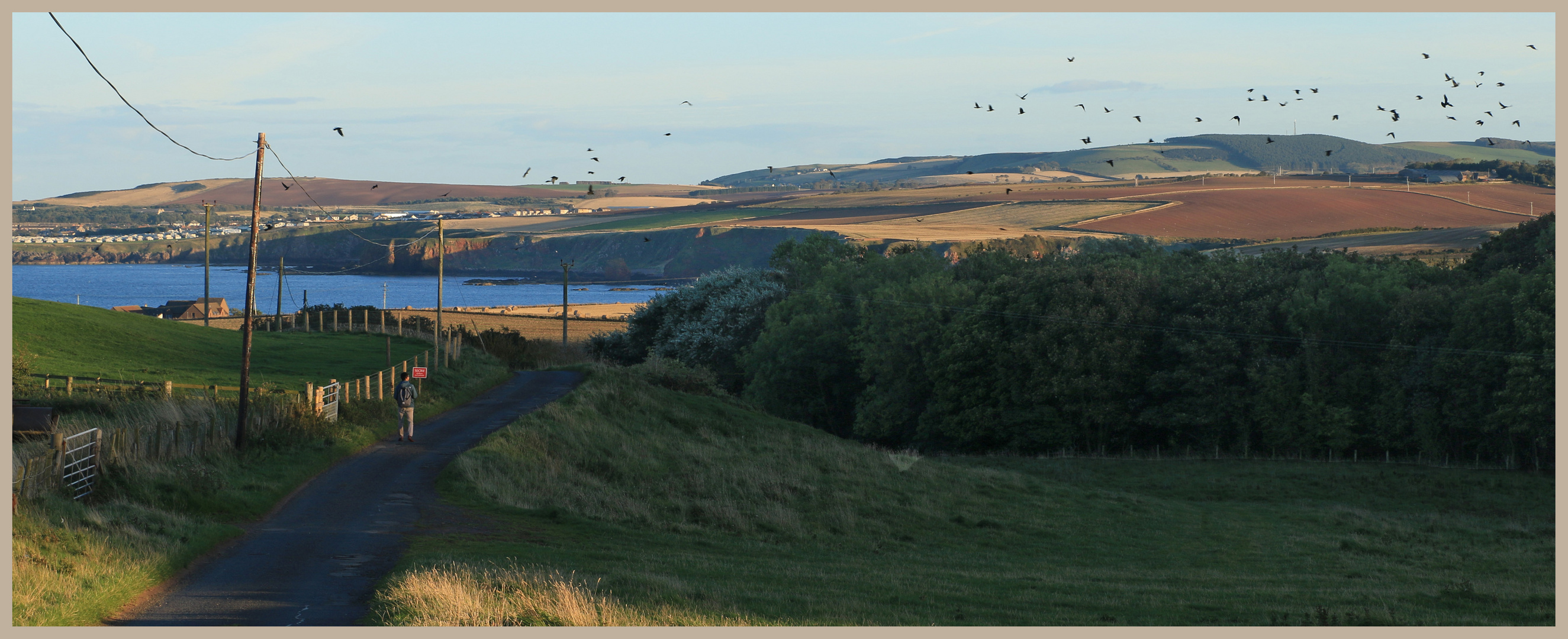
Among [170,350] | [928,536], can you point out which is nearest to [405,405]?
[928,536]

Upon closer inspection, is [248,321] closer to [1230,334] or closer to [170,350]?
[170,350]

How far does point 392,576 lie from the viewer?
15555 mm

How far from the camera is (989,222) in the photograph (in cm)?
17850

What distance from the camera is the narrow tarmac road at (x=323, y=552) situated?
1416 centimetres

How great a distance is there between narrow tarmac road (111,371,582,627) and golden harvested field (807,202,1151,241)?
131m

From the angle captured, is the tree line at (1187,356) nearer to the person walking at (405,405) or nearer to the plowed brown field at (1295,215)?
the person walking at (405,405)

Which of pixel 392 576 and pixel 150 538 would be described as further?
pixel 150 538

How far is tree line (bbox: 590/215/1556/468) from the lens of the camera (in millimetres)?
52375

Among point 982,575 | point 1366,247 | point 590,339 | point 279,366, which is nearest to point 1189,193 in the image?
point 1366,247

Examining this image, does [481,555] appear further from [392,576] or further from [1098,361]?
[1098,361]

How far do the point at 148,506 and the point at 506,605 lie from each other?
10133 millimetres

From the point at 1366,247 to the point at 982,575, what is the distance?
109975mm

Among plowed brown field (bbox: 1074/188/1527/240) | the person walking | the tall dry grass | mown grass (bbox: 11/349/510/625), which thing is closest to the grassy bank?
mown grass (bbox: 11/349/510/625)

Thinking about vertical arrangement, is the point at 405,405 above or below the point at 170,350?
above
